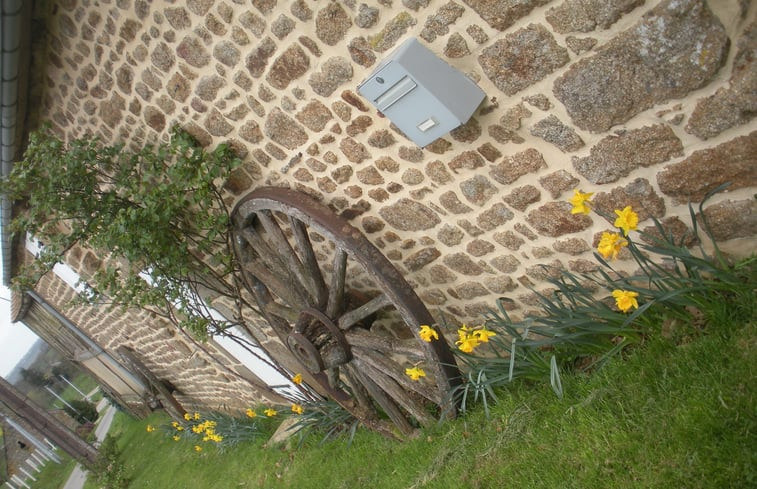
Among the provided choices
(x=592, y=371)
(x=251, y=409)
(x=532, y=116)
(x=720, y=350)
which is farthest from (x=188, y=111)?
(x=251, y=409)

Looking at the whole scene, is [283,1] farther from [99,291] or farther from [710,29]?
[99,291]

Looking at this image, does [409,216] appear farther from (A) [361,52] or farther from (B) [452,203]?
(A) [361,52]

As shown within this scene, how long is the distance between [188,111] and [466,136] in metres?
→ 1.75

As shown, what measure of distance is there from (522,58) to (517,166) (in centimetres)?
45

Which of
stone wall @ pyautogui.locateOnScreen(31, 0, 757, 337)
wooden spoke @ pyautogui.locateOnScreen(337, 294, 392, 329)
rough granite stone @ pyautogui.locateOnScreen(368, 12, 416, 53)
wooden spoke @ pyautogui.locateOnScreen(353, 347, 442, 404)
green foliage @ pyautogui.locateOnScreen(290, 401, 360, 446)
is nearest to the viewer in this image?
stone wall @ pyautogui.locateOnScreen(31, 0, 757, 337)

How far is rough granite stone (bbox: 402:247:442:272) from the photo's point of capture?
2.78 m

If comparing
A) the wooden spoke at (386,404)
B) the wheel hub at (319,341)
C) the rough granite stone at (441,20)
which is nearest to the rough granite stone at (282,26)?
the rough granite stone at (441,20)

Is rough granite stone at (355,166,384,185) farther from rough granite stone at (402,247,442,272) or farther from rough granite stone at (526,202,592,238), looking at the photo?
rough granite stone at (526,202,592,238)

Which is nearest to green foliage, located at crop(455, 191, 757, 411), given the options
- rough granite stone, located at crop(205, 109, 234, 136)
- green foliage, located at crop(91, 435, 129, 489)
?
rough granite stone, located at crop(205, 109, 234, 136)

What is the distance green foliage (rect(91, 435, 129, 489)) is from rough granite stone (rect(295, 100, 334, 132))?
664cm

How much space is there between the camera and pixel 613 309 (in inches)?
91.0

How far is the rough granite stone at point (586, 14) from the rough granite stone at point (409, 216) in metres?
1.06

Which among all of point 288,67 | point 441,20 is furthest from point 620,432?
point 288,67

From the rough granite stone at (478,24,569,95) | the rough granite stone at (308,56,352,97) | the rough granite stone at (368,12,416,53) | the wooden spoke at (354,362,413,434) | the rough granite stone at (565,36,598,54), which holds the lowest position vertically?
the wooden spoke at (354,362,413,434)
